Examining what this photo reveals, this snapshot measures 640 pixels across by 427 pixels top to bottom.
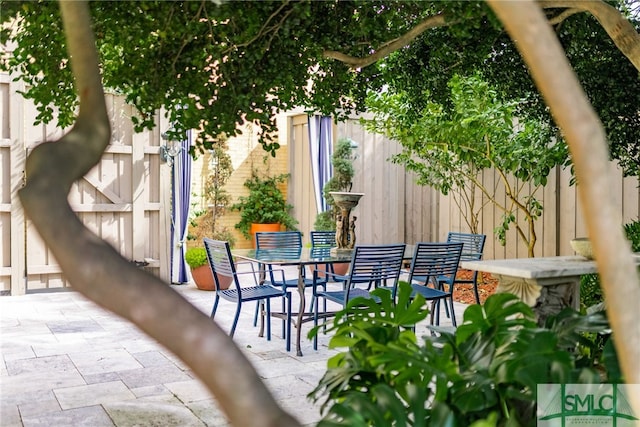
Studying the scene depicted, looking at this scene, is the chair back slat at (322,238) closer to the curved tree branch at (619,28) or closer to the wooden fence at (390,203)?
the wooden fence at (390,203)

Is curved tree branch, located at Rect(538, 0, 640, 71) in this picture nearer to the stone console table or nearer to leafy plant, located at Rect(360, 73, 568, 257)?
the stone console table

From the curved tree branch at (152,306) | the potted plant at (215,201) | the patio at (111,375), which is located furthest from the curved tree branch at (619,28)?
the potted plant at (215,201)

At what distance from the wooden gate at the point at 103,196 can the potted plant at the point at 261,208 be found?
2790 mm

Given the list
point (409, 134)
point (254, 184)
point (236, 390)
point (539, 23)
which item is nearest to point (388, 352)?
point (236, 390)

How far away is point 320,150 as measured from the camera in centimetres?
899

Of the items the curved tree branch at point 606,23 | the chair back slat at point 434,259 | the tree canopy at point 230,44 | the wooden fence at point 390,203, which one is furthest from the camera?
the wooden fence at point 390,203

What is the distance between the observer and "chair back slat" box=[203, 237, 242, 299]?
434 centimetres

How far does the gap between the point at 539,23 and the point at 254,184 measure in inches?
381

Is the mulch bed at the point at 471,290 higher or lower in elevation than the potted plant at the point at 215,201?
lower

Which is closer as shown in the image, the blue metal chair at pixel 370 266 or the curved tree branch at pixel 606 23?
the curved tree branch at pixel 606 23

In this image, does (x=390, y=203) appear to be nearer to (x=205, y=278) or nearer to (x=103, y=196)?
(x=205, y=278)

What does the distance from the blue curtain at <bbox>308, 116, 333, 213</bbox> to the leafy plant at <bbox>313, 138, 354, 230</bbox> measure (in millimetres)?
448

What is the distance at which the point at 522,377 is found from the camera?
51.9 inches

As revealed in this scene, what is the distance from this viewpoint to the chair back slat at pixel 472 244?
541 cm
